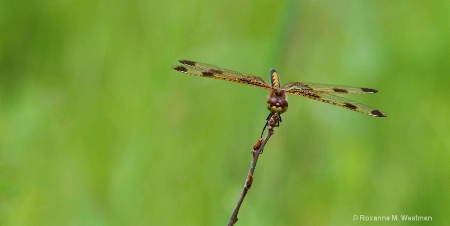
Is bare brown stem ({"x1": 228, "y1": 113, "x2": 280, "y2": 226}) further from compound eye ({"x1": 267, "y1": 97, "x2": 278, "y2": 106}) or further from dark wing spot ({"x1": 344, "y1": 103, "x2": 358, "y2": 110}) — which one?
dark wing spot ({"x1": 344, "y1": 103, "x2": 358, "y2": 110})

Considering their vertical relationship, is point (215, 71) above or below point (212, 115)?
above

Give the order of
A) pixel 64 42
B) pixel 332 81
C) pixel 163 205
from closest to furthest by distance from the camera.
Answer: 1. pixel 163 205
2. pixel 332 81
3. pixel 64 42

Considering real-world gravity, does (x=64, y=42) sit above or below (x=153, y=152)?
above

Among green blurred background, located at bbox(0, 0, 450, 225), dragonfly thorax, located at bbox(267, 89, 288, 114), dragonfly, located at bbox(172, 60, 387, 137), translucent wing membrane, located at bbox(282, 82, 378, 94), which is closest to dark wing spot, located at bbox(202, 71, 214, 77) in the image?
dragonfly, located at bbox(172, 60, 387, 137)

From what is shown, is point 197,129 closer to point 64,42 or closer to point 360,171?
point 360,171

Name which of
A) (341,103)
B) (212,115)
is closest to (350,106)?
(341,103)

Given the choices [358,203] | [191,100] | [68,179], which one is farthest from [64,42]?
[358,203]

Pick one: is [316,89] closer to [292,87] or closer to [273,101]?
[292,87]
